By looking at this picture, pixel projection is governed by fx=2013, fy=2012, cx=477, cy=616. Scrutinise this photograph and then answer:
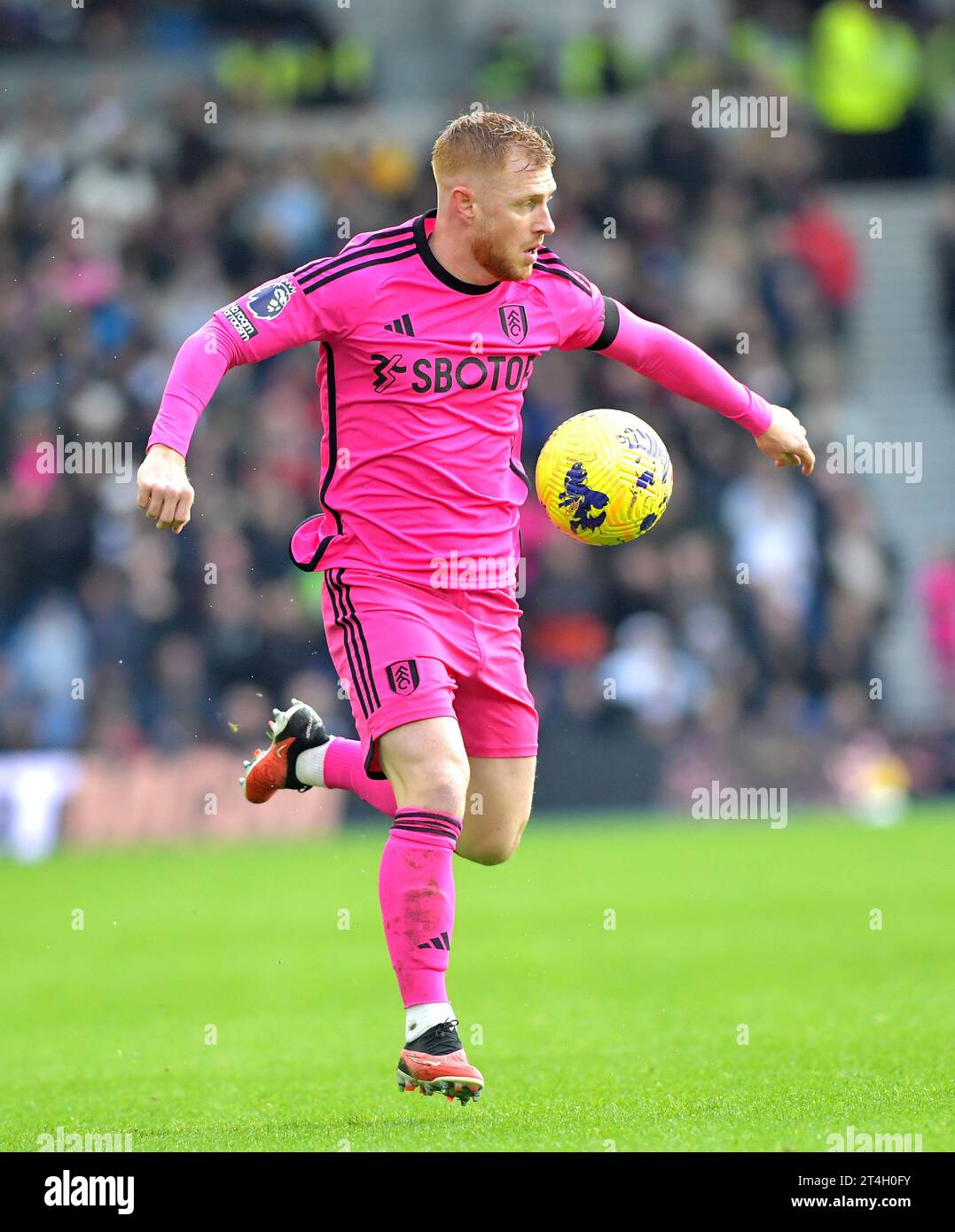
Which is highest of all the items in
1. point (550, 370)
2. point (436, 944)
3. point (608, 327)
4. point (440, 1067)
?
point (550, 370)

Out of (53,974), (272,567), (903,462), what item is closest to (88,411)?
(272,567)

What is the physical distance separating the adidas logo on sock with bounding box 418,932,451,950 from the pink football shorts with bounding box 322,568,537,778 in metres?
0.58

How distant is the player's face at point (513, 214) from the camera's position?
6184 mm

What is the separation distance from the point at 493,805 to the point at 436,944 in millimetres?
801

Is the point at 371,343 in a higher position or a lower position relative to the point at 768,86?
lower

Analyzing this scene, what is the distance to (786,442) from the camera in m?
6.96

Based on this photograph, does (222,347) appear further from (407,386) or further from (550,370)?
(550,370)

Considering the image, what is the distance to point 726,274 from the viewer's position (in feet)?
64.8

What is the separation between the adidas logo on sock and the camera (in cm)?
590

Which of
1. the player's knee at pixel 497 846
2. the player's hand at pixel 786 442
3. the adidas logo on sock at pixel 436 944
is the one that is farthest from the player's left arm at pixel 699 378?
the adidas logo on sock at pixel 436 944

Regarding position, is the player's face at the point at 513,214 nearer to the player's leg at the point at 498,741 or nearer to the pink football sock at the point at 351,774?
the player's leg at the point at 498,741

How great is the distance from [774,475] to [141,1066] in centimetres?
1241

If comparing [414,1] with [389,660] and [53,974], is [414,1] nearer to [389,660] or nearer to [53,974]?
[53,974]

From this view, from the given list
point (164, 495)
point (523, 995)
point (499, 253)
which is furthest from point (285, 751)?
point (523, 995)
